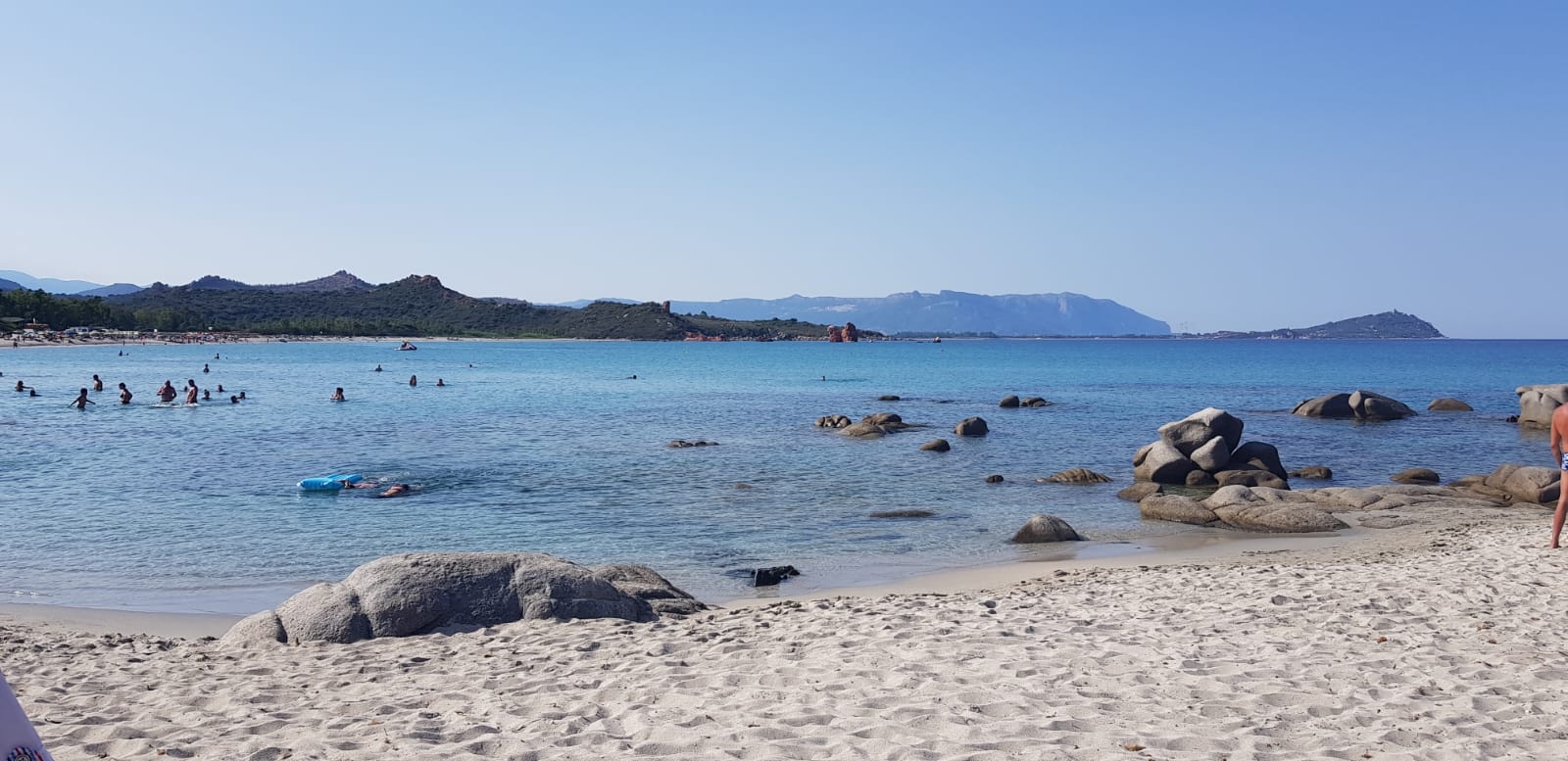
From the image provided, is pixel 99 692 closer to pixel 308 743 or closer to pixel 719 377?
pixel 308 743

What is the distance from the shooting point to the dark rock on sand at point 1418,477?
76.4 feet

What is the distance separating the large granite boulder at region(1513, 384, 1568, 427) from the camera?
37.2 m

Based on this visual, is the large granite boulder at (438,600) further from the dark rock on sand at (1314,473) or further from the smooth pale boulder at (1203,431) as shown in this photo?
the dark rock on sand at (1314,473)

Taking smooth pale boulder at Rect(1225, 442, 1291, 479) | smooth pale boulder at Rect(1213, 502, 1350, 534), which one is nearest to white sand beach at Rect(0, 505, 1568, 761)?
smooth pale boulder at Rect(1213, 502, 1350, 534)

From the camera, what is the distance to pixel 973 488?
22750mm

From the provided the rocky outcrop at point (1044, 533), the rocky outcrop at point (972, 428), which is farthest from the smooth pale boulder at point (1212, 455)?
the rocky outcrop at point (972, 428)

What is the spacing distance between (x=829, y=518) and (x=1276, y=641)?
11149 mm

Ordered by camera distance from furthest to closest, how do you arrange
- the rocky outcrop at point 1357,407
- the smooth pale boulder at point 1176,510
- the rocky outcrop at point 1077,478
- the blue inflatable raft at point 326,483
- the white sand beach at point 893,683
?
the rocky outcrop at point 1357,407 < the rocky outcrop at point 1077,478 < the blue inflatable raft at point 326,483 < the smooth pale boulder at point 1176,510 < the white sand beach at point 893,683

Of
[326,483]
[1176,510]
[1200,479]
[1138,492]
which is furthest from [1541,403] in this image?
[326,483]

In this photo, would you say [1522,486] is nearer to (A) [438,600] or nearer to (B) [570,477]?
(B) [570,477]

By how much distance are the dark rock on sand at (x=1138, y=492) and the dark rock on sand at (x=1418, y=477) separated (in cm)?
641

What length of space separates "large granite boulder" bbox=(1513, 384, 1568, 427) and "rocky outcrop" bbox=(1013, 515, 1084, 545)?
30.6 m

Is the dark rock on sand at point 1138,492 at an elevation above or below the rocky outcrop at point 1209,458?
below

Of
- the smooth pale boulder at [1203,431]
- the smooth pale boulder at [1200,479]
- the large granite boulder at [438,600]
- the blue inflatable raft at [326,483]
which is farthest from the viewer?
the smooth pale boulder at [1203,431]
